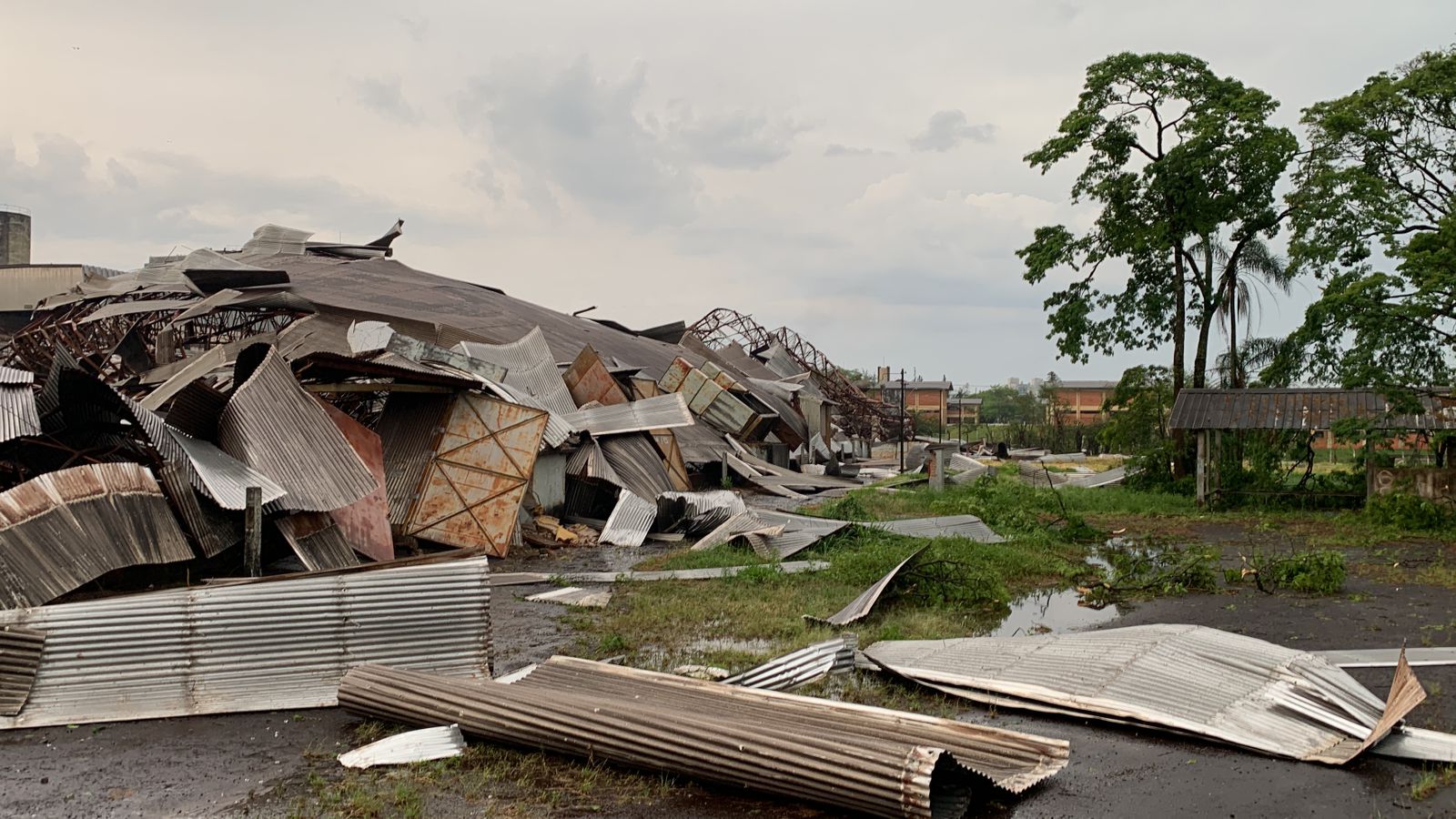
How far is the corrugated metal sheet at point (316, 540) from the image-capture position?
9.23 m

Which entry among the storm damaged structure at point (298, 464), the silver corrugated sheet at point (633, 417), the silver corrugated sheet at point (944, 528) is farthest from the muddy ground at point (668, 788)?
the silver corrugated sheet at point (633, 417)

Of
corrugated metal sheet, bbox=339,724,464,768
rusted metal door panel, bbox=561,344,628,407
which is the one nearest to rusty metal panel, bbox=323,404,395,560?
corrugated metal sheet, bbox=339,724,464,768

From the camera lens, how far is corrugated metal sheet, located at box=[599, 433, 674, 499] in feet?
56.6

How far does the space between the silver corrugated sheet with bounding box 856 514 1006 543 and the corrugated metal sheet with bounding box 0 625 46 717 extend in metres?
10.3

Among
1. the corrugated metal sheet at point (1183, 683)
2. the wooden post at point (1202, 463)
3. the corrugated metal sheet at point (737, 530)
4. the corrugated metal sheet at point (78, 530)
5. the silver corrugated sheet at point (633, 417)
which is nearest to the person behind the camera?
the corrugated metal sheet at point (1183, 683)

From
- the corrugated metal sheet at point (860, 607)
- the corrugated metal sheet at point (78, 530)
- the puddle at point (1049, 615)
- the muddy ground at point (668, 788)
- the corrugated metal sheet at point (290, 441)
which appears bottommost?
the puddle at point (1049, 615)

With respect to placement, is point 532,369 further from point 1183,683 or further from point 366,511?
point 1183,683

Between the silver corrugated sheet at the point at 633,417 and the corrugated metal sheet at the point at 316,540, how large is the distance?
7.81 m

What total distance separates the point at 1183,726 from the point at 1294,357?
1800cm

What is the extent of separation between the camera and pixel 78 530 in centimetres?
700

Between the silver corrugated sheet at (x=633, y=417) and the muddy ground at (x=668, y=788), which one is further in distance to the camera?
the silver corrugated sheet at (x=633, y=417)

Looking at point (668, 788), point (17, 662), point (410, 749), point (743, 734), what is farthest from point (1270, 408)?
point (17, 662)

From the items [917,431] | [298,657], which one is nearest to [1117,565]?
[298,657]

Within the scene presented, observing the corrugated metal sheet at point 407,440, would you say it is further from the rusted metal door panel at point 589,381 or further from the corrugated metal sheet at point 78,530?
the rusted metal door panel at point 589,381
